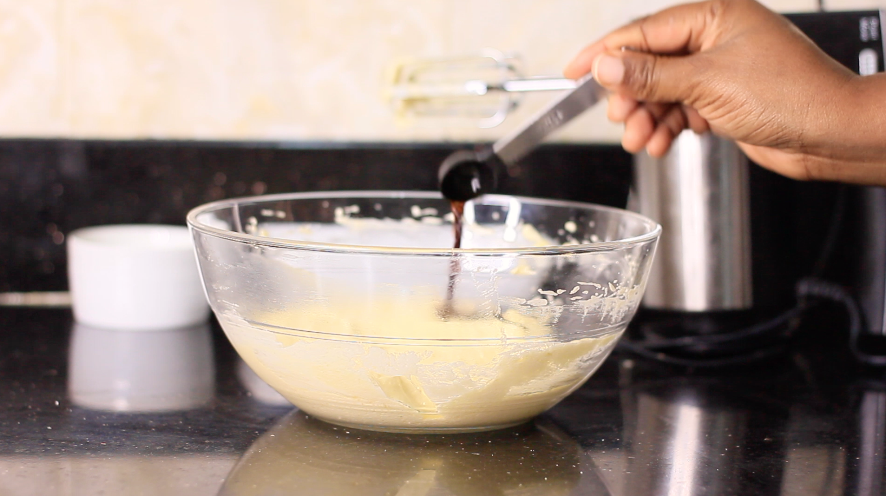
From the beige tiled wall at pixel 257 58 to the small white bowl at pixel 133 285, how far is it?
201 mm

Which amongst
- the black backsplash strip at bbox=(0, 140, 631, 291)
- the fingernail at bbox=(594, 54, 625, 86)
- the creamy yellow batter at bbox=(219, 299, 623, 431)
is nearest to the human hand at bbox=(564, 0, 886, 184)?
the fingernail at bbox=(594, 54, 625, 86)

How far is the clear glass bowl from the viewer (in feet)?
1.88

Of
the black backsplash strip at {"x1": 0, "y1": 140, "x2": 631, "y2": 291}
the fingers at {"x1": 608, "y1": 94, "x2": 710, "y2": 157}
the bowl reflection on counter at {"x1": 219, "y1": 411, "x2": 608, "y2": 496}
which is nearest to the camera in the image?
the bowl reflection on counter at {"x1": 219, "y1": 411, "x2": 608, "y2": 496}

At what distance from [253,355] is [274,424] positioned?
85 mm

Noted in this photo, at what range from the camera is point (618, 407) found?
0.77m

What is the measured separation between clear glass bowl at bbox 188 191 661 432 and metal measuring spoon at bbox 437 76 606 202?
0.48 ft

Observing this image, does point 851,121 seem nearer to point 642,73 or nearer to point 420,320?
point 642,73

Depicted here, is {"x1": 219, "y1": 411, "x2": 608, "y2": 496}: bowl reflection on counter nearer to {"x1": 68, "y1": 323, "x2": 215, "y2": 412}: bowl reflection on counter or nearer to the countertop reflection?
the countertop reflection

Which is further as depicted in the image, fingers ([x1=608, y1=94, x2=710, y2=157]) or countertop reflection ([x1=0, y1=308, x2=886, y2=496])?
fingers ([x1=608, y1=94, x2=710, y2=157])

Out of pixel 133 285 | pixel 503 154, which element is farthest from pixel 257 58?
pixel 503 154

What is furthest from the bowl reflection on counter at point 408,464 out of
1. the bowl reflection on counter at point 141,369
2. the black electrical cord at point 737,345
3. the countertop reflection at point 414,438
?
the black electrical cord at point 737,345

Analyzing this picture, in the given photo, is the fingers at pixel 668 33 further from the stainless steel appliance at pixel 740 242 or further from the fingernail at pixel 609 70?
the stainless steel appliance at pixel 740 242

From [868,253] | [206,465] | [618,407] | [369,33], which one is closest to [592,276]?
[618,407]

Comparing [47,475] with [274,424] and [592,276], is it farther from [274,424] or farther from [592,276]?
[592,276]
